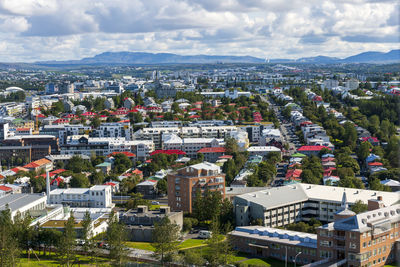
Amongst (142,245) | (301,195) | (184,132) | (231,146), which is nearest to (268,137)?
(231,146)

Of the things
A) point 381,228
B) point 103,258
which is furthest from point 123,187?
point 381,228

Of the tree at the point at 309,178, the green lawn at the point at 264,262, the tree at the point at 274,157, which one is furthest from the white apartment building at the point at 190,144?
the green lawn at the point at 264,262

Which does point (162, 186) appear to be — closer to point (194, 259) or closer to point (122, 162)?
point (122, 162)

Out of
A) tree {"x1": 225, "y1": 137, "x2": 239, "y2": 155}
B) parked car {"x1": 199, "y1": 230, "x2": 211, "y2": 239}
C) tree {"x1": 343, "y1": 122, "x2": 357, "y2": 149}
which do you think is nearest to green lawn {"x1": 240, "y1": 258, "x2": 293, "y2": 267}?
parked car {"x1": 199, "y1": 230, "x2": 211, "y2": 239}

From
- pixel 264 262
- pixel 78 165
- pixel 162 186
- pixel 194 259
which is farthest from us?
pixel 78 165

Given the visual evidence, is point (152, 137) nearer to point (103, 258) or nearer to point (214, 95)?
point (103, 258)

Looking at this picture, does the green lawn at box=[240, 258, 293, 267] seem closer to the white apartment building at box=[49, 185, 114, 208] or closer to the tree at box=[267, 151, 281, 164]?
the white apartment building at box=[49, 185, 114, 208]
